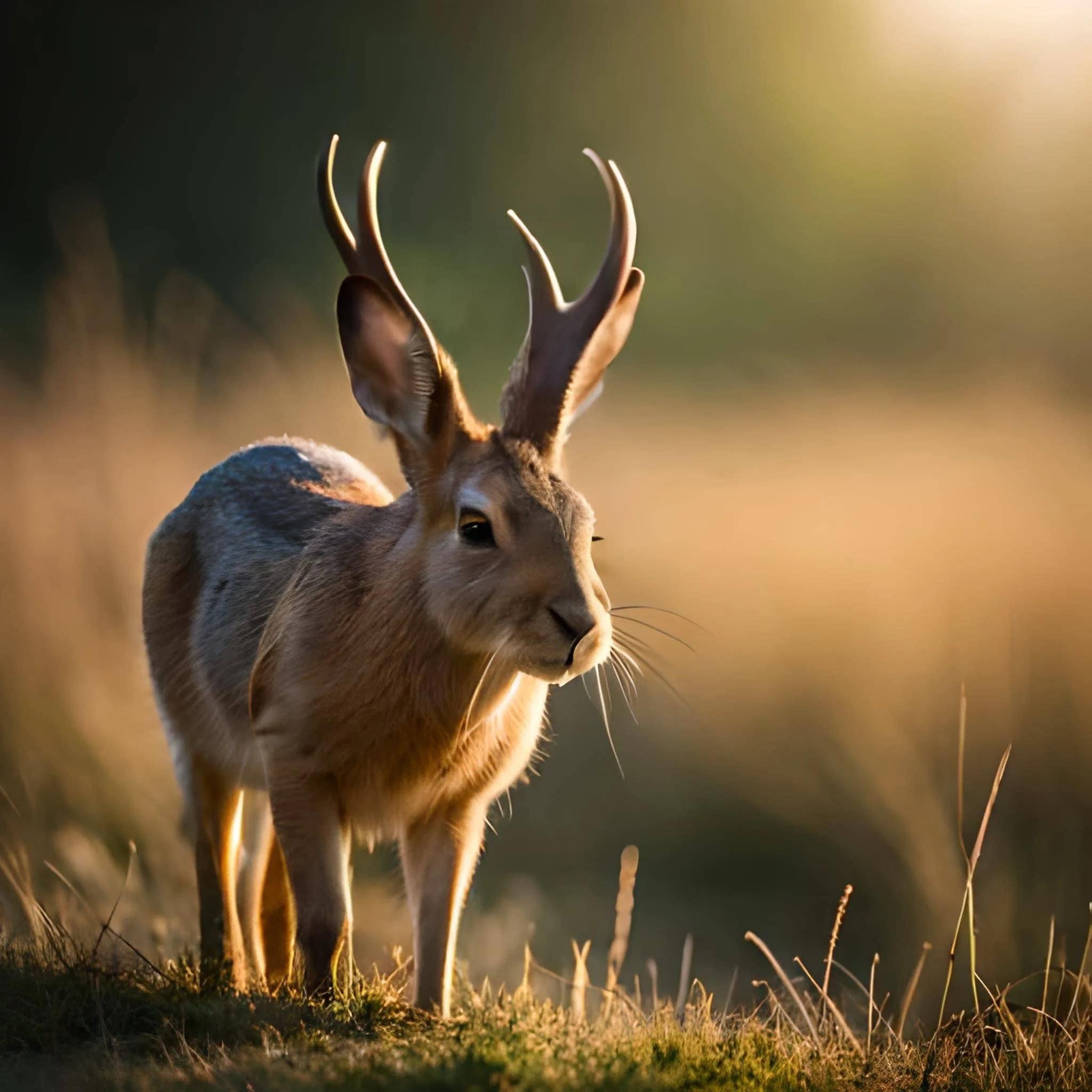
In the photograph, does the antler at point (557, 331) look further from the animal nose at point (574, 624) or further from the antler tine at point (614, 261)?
the animal nose at point (574, 624)

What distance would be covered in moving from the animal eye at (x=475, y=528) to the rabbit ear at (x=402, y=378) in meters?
0.35

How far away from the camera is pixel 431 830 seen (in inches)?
206

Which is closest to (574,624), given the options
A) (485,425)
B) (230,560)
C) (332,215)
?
(485,425)

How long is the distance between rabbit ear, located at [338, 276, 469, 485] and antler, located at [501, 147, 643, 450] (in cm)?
24

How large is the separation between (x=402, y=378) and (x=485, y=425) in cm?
37

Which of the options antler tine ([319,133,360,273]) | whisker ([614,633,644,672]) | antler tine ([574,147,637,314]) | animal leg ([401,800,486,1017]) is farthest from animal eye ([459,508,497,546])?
animal leg ([401,800,486,1017])

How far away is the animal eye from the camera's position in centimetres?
→ 464

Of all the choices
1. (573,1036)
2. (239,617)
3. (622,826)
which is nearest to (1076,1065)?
(573,1036)

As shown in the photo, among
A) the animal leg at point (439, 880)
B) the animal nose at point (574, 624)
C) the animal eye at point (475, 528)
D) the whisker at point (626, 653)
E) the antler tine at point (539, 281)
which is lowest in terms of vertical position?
the animal leg at point (439, 880)

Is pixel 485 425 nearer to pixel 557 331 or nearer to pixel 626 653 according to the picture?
pixel 557 331

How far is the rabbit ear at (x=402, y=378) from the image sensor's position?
484 cm

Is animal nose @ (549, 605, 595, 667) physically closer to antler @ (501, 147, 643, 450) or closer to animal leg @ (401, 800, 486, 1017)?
antler @ (501, 147, 643, 450)

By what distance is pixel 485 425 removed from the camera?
5105mm

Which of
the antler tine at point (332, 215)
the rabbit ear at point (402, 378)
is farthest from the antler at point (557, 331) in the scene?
the antler tine at point (332, 215)
